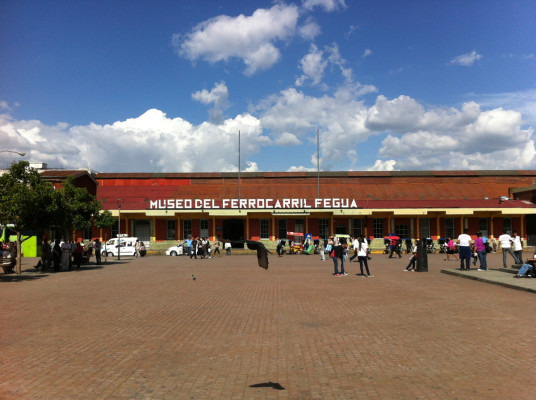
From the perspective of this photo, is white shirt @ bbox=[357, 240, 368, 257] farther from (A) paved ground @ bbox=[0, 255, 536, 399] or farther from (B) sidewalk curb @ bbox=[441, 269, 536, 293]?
(A) paved ground @ bbox=[0, 255, 536, 399]

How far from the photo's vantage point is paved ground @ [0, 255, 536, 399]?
18.2ft

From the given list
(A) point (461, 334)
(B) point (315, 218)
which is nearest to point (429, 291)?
(A) point (461, 334)

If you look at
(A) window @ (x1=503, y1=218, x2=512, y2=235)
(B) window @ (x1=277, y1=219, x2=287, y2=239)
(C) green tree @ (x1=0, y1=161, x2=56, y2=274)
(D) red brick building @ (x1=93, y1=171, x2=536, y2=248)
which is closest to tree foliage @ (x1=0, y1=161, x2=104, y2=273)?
(C) green tree @ (x1=0, y1=161, x2=56, y2=274)

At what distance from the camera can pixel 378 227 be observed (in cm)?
4469

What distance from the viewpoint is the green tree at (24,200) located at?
66.5ft

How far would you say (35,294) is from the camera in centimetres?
1427

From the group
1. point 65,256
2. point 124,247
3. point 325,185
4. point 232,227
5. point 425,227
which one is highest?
point 325,185

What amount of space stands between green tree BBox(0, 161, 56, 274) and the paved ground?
7.48 m

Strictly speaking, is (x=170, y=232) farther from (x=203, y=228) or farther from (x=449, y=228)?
(x=449, y=228)

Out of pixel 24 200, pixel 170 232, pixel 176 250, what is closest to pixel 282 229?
pixel 176 250

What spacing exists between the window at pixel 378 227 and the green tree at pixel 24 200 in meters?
30.2

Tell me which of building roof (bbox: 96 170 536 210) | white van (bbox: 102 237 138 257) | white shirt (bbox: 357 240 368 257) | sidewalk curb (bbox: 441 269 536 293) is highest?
building roof (bbox: 96 170 536 210)

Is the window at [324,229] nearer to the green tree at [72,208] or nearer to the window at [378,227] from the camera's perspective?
the window at [378,227]

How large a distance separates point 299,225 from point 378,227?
7508mm
